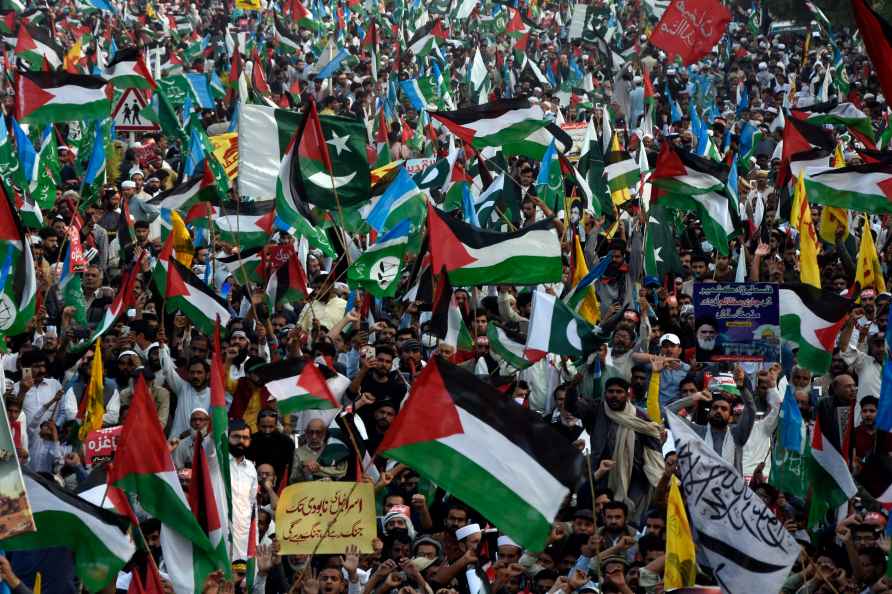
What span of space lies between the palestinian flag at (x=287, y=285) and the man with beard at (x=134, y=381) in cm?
181

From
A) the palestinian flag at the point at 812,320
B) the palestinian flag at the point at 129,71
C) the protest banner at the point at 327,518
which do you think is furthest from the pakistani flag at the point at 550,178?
the protest banner at the point at 327,518

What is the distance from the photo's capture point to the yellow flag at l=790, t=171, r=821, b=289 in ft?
47.8

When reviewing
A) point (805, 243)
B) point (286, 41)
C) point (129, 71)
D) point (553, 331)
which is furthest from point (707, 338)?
point (286, 41)

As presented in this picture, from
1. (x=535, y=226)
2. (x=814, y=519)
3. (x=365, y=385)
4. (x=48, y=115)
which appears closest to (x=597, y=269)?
(x=535, y=226)

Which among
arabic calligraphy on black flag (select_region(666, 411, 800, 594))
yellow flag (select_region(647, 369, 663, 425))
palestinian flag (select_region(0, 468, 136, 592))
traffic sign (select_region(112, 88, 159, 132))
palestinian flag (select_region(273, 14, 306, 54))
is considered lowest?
palestinian flag (select_region(273, 14, 306, 54))

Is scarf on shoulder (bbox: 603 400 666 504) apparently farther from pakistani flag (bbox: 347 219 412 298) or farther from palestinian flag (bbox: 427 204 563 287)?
pakistani flag (bbox: 347 219 412 298)

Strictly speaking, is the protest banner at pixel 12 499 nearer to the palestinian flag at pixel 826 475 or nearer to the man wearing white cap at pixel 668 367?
the palestinian flag at pixel 826 475

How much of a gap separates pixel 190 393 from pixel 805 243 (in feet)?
15.8

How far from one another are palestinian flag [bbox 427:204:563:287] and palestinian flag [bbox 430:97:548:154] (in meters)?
3.54

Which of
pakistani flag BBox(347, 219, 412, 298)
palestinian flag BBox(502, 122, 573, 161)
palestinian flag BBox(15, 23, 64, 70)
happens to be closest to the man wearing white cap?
pakistani flag BBox(347, 219, 412, 298)

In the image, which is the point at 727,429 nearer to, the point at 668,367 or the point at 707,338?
the point at 668,367

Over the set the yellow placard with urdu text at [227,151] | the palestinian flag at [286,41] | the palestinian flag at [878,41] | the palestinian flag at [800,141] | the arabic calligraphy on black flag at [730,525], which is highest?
the palestinian flag at [878,41]

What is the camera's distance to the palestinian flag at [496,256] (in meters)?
12.9

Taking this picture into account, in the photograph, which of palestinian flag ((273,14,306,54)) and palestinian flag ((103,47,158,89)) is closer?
palestinian flag ((103,47,158,89))
